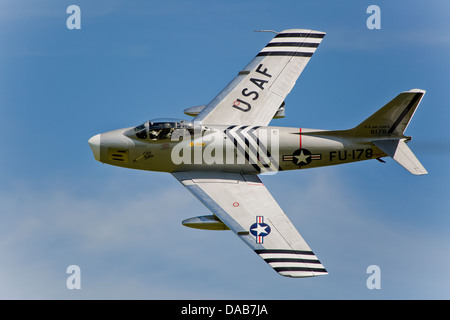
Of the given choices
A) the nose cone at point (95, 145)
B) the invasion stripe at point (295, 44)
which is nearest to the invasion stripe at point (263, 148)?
the invasion stripe at point (295, 44)

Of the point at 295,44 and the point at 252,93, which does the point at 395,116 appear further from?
the point at 295,44

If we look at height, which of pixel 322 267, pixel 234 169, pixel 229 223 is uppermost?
pixel 234 169

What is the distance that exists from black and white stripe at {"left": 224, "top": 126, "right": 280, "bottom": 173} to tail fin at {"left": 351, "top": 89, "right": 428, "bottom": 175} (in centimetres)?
437

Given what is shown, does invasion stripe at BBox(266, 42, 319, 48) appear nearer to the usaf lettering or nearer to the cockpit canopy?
the usaf lettering

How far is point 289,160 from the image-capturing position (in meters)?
34.7

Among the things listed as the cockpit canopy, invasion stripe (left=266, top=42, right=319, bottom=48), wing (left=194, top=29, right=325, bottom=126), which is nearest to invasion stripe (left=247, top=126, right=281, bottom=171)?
wing (left=194, top=29, right=325, bottom=126)

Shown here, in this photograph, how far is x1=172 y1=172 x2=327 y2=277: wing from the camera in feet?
98.7

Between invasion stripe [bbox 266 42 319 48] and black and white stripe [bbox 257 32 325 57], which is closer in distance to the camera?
black and white stripe [bbox 257 32 325 57]

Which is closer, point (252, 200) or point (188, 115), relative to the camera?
point (252, 200)

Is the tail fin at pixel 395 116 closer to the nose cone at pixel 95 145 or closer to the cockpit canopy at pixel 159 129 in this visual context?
the cockpit canopy at pixel 159 129

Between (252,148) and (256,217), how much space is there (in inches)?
145


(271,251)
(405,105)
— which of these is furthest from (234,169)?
(405,105)

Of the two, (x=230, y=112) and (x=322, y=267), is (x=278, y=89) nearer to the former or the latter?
(x=230, y=112)

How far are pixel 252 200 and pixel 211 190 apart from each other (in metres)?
1.82
